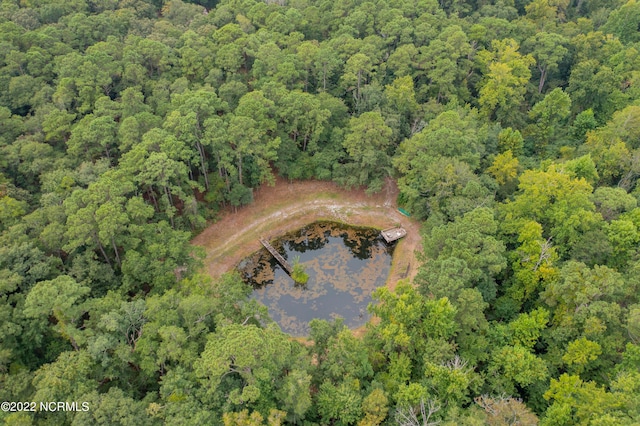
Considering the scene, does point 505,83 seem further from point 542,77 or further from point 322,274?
point 322,274

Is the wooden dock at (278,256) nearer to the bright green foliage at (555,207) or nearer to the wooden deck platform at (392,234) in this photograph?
the wooden deck platform at (392,234)

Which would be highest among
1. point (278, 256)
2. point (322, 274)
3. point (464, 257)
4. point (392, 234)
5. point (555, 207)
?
point (555, 207)

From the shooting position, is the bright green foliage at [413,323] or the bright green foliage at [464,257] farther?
the bright green foliage at [464,257]

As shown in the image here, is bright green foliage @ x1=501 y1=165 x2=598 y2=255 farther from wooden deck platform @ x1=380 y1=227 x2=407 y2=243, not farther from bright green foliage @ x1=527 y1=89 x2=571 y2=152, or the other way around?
bright green foliage @ x1=527 y1=89 x2=571 y2=152

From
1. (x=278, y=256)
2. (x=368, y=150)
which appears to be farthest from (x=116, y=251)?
(x=368, y=150)

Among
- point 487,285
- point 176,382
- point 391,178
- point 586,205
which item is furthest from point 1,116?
point 586,205

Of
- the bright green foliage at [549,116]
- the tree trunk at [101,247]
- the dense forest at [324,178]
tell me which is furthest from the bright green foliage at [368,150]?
the tree trunk at [101,247]

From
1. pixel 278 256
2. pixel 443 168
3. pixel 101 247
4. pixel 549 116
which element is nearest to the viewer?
pixel 101 247
